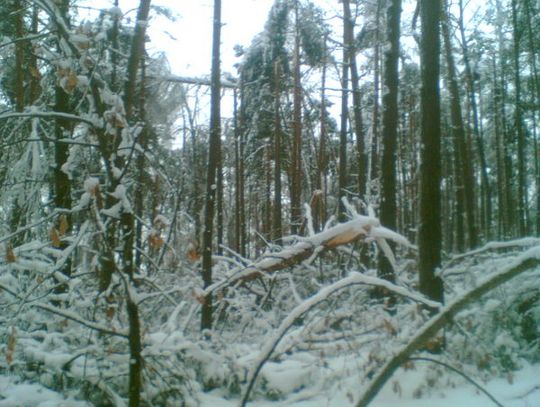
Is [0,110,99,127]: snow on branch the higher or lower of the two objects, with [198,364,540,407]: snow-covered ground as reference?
higher

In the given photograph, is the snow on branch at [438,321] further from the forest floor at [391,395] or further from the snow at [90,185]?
the forest floor at [391,395]

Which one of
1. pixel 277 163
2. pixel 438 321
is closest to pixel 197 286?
pixel 438 321

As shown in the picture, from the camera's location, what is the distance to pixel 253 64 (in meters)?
21.7

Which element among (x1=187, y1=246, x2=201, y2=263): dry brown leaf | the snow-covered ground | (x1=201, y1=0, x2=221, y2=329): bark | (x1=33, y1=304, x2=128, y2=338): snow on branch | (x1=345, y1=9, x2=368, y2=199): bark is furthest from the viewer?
→ (x1=345, y1=9, x2=368, y2=199): bark

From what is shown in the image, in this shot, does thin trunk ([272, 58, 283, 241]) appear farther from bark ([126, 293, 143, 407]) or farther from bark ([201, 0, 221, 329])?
bark ([126, 293, 143, 407])

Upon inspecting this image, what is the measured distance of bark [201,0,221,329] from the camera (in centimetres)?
947

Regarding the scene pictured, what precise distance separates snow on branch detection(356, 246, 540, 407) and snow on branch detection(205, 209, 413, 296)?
286 cm

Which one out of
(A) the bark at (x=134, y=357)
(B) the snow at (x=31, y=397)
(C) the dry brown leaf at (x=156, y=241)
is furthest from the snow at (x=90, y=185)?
(B) the snow at (x=31, y=397)

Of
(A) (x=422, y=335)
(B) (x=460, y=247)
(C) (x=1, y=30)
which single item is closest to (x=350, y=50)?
(B) (x=460, y=247)

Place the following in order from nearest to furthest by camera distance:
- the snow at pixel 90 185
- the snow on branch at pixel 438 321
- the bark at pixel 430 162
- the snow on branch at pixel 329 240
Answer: the snow on branch at pixel 438 321
the snow at pixel 90 185
the snow on branch at pixel 329 240
the bark at pixel 430 162

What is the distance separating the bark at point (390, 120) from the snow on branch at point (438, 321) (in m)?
5.65

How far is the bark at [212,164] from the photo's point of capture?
9471mm

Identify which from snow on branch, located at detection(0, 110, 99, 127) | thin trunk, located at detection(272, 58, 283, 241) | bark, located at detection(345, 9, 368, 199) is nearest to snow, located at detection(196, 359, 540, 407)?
snow on branch, located at detection(0, 110, 99, 127)

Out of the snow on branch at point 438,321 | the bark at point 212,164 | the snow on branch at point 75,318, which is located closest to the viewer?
the snow on branch at point 438,321
